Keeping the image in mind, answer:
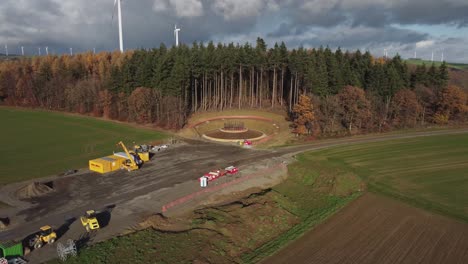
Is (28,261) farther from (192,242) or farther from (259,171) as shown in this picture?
(259,171)

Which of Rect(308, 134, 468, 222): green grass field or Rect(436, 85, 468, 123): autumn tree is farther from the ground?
Rect(436, 85, 468, 123): autumn tree

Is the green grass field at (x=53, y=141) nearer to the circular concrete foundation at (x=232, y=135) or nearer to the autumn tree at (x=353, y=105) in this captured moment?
the circular concrete foundation at (x=232, y=135)

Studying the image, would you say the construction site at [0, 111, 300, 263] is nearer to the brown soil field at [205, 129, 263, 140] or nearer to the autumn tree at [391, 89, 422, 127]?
the brown soil field at [205, 129, 263, 140]

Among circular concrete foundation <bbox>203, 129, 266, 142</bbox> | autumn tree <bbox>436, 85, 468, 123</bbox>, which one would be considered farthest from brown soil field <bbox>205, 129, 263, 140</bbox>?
autumn tree <bbox>436, 85, 468, 123</bbox>

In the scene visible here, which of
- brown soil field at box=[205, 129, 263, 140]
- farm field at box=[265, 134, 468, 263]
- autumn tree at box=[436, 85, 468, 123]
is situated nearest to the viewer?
farm field at box=[265, 134, 468, 263]

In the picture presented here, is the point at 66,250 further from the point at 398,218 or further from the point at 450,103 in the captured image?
the point at 450,103

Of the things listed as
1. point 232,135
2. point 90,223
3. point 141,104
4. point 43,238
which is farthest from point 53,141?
point 43,238

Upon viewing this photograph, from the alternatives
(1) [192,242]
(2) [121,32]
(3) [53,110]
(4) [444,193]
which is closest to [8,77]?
(3) [53,110]

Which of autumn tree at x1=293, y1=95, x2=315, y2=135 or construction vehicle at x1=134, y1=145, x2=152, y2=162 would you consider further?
autumn tree at x1=293, y1=95, x2=315, y2=135
